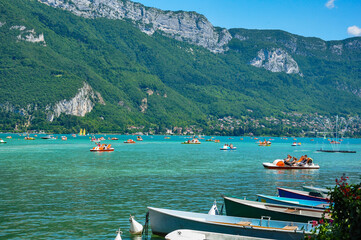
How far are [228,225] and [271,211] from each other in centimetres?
403

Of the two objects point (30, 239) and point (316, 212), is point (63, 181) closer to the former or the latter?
point (30, 239)

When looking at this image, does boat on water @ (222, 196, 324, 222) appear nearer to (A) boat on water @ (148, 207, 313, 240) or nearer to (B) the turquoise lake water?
(A) boat on water @ (148, 207, 313, 240)

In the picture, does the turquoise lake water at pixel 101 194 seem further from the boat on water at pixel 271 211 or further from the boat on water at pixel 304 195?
the boat on water at pixel 271 211


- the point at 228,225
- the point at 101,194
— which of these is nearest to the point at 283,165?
the point at 101,194

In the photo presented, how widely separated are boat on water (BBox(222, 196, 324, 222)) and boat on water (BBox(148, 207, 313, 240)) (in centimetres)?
141

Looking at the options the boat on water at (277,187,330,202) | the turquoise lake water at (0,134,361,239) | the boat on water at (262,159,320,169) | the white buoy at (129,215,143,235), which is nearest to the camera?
the white buoy at (129,215,143,235)

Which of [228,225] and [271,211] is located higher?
[271,211]

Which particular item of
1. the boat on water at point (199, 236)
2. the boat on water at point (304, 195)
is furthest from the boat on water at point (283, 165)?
the boat on water at point (199, 236)

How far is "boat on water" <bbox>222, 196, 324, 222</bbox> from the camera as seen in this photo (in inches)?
964

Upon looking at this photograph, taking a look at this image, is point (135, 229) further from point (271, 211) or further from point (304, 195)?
point (304, 195)

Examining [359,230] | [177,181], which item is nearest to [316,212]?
[359,230]

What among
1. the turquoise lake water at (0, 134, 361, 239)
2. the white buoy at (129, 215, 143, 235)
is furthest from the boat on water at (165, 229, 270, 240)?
the white buoy at (129, 215, 143, 235)

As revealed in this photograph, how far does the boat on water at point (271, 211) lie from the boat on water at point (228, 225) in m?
1.41

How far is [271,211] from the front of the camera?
Answer: 25.0 meters
